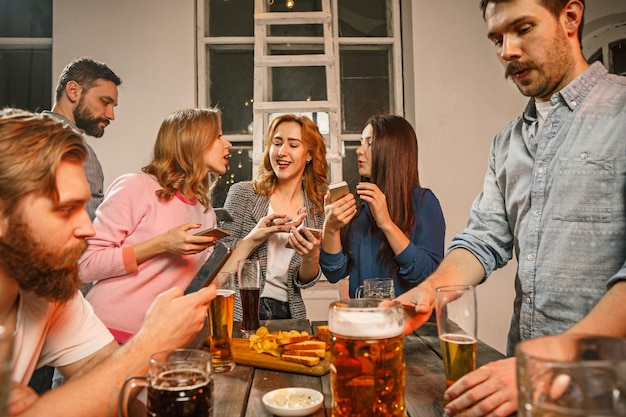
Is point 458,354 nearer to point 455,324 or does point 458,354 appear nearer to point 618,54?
point 455,324

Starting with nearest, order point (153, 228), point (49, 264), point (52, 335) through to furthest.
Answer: point (49, 264) < point (52, 335) < point (153, 228)

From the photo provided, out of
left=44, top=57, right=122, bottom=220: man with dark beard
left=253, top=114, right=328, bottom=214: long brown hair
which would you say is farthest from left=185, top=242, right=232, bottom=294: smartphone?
left=44, top=57, right=122, bottom=220: man with dark beard

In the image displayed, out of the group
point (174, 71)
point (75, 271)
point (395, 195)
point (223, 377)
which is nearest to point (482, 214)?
point (395, 195)

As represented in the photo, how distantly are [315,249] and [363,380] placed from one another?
4.92ft

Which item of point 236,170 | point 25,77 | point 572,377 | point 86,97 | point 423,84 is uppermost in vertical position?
point 25,77

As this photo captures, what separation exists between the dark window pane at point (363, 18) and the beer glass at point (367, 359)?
347 centimetres

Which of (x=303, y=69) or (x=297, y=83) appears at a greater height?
(x=303, y=69)

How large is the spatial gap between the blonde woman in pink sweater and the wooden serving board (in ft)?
2.23

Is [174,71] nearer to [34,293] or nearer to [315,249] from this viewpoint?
[315,249]

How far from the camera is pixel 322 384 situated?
118 cm

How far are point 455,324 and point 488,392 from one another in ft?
0.61

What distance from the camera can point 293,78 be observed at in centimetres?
385

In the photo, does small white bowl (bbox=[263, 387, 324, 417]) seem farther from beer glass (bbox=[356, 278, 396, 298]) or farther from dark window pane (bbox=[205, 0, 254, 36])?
dark window pane (bbox=[205, 0, 254, 36])

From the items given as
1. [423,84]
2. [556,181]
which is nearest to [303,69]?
[423,84]
